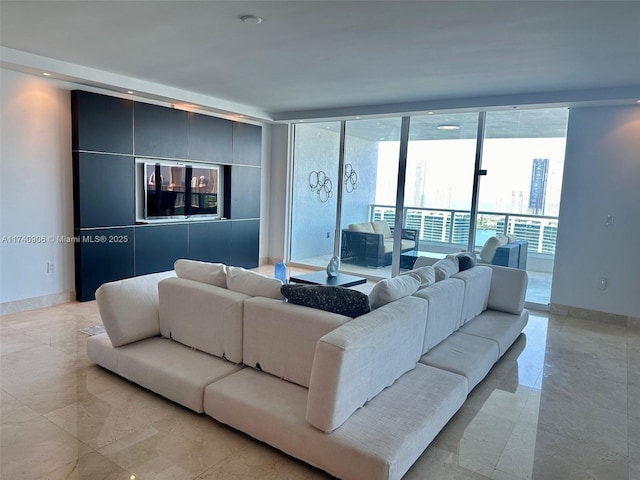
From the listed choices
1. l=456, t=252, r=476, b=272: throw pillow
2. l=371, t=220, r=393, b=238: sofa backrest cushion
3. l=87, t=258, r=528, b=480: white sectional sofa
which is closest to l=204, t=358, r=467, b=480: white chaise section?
l=87, t=258, r=528, b=480: white sectional sofa

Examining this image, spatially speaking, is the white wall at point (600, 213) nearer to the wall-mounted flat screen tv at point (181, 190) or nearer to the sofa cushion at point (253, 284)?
the sofa cushion at point (253, 284)

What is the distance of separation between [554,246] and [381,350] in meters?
4.16

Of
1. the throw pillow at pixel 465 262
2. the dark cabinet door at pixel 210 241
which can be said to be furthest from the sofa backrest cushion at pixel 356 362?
the dark cabinet door at pixel 210 241

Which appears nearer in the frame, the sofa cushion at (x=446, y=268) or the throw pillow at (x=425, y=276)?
the throw pillow at (x=425, y=276)

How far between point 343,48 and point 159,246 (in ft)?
11.7

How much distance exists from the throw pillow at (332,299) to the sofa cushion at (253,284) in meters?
0.17

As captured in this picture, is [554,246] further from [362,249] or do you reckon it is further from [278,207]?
[278,207]

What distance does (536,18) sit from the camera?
2.80 metres

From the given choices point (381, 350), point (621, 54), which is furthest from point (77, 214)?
point (621, 54)

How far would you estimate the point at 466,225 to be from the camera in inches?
235

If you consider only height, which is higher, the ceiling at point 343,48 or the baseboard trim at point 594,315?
the ceiling at point 343,48

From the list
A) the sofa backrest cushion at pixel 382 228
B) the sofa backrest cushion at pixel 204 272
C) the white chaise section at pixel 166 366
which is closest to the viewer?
the white chaise section at pixel 166 366

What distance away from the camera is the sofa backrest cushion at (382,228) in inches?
263

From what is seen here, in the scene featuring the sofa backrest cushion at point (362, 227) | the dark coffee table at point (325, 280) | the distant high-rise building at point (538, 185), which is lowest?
the dark coffee table at point (325, 280)
